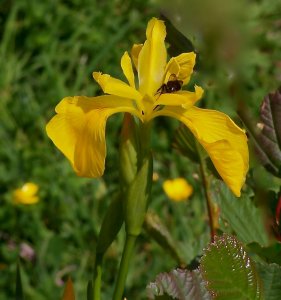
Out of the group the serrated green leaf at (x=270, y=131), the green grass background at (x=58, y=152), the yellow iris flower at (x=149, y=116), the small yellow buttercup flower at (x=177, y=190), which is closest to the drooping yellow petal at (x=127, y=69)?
the yellow iris flower at (x=149, y=116)

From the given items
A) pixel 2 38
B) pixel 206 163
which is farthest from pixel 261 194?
pixel 2 38

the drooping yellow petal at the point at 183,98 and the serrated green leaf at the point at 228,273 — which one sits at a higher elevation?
Result: the drooping yellow petal at the point at 183,98

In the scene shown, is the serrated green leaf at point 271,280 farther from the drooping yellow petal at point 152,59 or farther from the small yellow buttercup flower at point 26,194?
the small yellow buttercup flower at point 26,194

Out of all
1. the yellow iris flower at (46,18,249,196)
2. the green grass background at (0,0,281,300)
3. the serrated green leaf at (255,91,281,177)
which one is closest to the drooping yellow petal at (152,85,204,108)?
the yellow iris flower at (46,18,249,196)

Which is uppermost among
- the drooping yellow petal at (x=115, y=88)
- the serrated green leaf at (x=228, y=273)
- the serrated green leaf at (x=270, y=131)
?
the drooping yellow petal at (x=115, y=88)

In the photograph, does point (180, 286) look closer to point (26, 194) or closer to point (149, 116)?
point (149, 116)

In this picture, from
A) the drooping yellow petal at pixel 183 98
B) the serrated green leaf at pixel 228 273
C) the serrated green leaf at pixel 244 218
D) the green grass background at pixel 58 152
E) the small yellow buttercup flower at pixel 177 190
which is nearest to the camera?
the serrated green leaf at pixel 228 273

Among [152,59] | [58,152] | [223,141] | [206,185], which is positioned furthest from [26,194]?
[223,141]
